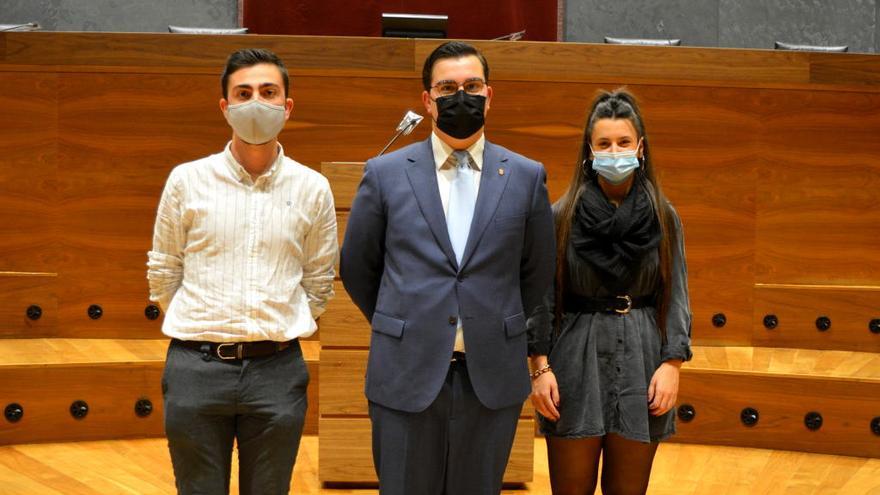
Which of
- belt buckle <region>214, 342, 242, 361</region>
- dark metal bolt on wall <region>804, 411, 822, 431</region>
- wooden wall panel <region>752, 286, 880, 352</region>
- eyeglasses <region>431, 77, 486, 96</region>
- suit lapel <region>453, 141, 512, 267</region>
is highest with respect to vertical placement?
eyeglasses <region>431, 77, 486, 96</region>

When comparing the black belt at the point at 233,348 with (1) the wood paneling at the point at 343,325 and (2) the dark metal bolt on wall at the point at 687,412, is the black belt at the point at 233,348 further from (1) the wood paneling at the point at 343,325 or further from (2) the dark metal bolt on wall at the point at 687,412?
(2) the dark metal bolt on wall at the point at 687,412

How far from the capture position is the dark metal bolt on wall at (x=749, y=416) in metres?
3.67

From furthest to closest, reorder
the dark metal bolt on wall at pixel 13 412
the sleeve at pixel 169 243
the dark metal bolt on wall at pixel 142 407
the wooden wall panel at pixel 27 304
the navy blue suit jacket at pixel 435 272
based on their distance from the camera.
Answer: the wooden wall panel at pixel 27 304
the dark metal bolt on wall at pixel 142 407
the dark metal bolt on wall at pixel 13 412
the sleeve at pixel 169 243
the navy blue suit jacket at pixel 435 272

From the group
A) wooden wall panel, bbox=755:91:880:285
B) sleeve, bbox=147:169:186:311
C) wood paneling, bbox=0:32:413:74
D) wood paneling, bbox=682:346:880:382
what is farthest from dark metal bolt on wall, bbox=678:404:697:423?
sleeve, bbox=147:169:186:311

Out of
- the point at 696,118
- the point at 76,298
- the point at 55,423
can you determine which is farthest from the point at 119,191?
the point at 696,118

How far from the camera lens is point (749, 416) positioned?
367 centimetres

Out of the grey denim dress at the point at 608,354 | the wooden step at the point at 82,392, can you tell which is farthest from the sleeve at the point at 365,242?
the wooden step at the point at 82,392

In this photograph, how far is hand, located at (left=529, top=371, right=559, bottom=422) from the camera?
6.62 ft

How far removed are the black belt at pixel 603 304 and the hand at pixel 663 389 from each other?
0.13m

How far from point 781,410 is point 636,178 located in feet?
6.04

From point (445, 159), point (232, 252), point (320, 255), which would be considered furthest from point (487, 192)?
point (232, 252)

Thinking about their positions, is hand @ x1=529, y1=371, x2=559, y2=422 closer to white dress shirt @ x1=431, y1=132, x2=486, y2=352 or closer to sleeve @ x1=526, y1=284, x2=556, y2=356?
sleeve @ x1=526, y1=284, x2=556, y2=356

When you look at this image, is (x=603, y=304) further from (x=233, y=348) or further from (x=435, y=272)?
(x=233, y=348)

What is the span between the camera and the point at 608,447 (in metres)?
2.09
